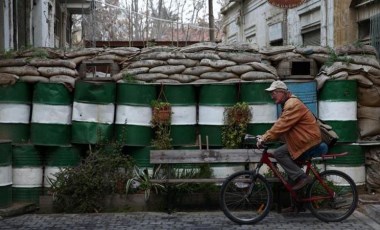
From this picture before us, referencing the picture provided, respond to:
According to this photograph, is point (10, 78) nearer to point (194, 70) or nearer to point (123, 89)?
point (123, 89)

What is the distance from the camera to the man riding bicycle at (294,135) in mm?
7730

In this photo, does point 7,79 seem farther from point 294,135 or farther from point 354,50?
point 354,50

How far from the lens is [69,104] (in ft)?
29.9

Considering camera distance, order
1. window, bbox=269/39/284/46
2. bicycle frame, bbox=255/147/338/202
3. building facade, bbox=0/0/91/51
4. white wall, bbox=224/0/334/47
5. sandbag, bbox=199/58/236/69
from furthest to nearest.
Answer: window, bbox=269/39/284/46, white wall, bbox=224/0/334/47, building facade, bbox=0/0/91/51, sandbag, bbox=199/58/236/69, bicycle frame, bbox=255/147/338/202

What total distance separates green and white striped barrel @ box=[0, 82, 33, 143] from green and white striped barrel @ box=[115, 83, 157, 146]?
1.40 metres

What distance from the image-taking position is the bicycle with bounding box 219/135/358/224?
7.97 metres

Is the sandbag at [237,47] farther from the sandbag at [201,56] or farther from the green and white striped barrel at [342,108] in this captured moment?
the green and white striped barrel at [342,108]

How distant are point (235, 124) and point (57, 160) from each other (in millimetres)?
2763

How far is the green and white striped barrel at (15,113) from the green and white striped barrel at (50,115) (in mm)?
146

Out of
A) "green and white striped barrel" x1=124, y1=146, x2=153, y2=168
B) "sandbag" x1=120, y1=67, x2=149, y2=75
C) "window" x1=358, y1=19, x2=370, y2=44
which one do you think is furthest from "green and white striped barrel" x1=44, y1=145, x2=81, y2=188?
"window" x1=358, y1=19, x2=370, y2=44

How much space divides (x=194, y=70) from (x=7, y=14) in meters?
6.30

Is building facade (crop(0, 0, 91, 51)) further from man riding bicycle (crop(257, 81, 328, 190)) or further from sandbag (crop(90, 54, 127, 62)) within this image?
man riding bicycle (crop(257, 81, 328, 190))

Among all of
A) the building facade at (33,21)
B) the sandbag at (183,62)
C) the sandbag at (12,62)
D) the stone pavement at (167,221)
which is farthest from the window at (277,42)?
the stone pavement at (167,221)

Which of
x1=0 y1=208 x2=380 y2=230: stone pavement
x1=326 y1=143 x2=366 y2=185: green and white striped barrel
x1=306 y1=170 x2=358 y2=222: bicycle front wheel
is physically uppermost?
x1=326 y1=143 x2=366 y2=185: green and white striped barrel
